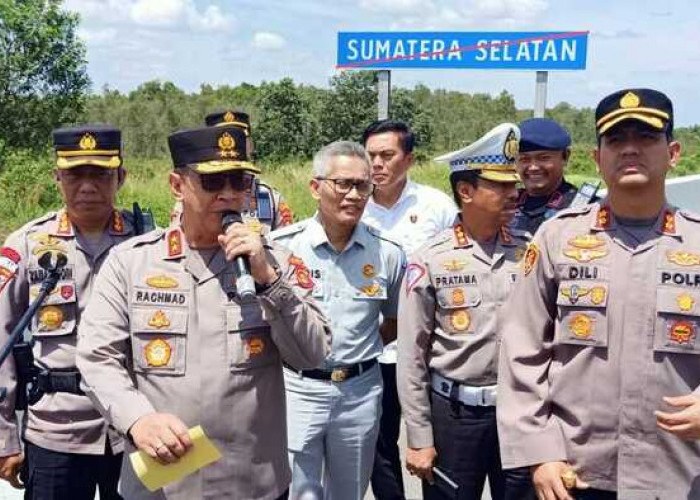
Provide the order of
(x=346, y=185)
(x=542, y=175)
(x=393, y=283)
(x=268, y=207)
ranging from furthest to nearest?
1. (x=268, y=207)
2. (x=542, y=175)
3. (x=393, y=283)
4. (x=346, y=185)

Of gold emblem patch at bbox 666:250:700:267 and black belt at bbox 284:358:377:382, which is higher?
gold emblem patch at bbox 666:250:700:267

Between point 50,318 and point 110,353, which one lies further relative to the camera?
point 50,318

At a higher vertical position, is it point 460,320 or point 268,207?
point 268,207

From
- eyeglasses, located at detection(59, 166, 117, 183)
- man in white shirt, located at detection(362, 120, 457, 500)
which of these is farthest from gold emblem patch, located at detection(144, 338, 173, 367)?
man in white shirt, located at detection(362, 120, 457, 500)

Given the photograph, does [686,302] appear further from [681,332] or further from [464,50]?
[464,50]

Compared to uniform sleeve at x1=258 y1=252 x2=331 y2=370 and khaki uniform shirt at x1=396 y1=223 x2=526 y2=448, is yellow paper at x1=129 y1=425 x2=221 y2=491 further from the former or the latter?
khaki uniform shirt at x1=396 y1=223 x2=526 y2=448

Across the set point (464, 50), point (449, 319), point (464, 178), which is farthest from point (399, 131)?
point (464, 50)

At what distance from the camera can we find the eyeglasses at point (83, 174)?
8.89ft

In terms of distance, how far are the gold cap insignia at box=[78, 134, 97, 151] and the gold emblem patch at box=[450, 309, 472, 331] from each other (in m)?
1.45

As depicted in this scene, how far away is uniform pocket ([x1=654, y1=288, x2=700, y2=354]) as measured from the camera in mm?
1879

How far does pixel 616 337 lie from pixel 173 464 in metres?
1.15

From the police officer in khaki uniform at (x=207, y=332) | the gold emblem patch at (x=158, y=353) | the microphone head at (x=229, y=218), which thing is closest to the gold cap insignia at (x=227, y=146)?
the police officer in khaki uniform at (x=207, y=332)

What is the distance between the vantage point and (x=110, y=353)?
203 cm

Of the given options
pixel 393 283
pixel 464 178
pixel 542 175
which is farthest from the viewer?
pixel 542 175
